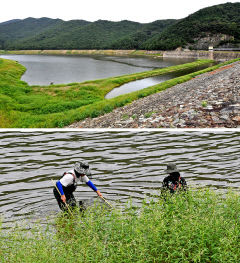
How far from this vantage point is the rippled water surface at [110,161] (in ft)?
35.3

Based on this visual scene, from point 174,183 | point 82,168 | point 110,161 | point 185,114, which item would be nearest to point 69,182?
point 82,168

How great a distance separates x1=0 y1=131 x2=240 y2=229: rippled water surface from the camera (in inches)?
423

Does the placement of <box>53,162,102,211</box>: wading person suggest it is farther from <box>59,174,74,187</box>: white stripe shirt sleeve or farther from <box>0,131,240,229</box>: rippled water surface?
<box>0,131,240,229</box>: rippled water surface

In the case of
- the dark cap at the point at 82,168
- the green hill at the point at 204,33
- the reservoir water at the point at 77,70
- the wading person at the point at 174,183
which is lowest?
the wading person at the point at 174,183

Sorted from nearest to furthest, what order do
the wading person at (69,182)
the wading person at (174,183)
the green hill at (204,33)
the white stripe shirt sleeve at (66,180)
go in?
the wading person at (174,183)
the wading person at (69,182)
the white stripe shirt sleeve at (66,180)
the green hill at (204,33)

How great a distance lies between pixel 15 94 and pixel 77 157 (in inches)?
782

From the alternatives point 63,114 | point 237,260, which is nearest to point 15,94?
point 63,114

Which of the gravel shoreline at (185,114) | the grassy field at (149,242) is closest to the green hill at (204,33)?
the gravel shoreline at (185,114)

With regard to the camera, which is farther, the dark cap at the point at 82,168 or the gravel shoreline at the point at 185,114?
the gravel shoreline at the point at 185,114

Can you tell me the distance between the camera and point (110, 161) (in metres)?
13.6

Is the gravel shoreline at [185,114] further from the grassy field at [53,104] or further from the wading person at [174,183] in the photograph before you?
the wading person at [174,183]

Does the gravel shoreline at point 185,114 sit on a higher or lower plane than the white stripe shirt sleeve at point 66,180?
higher

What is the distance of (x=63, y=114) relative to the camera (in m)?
22.1

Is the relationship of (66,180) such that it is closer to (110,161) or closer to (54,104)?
(110,161)
